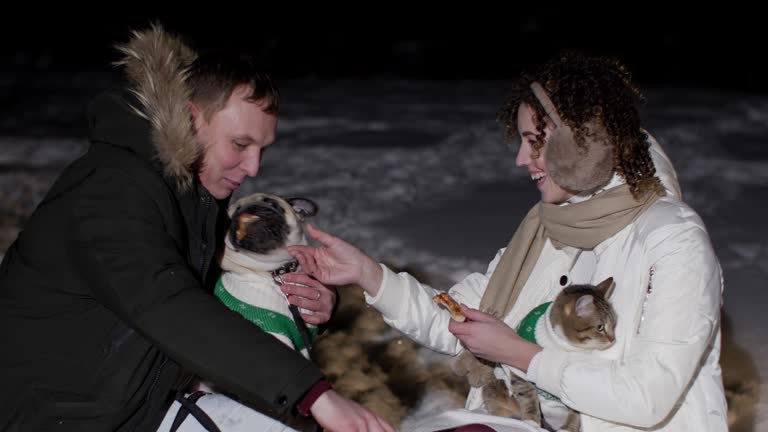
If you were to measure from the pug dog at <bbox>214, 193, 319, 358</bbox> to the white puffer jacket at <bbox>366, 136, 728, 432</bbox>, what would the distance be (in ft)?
2.53

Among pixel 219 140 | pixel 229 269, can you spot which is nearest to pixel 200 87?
pixel 219 140

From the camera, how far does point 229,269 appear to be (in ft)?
8.68

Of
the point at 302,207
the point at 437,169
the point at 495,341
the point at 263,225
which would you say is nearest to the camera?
the point at 495,341

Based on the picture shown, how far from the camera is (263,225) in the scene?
2.59 m

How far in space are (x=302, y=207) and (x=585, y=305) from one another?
3.34 feet

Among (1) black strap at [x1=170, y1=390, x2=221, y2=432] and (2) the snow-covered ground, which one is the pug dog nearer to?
(1) black strap at [x1=170, y1=390, x2=221, y2=432]

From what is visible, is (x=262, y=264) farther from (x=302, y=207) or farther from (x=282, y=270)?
(x=302, y=207)

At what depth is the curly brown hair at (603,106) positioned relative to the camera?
217 centimetres

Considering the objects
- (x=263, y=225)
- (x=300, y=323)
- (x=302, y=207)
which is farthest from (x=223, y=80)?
(x=300, y=323)

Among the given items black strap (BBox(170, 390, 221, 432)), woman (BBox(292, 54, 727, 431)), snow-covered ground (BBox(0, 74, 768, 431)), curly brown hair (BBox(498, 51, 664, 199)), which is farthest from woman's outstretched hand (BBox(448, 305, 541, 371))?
snow-covered ground (BBox(0, 74, 768, 431))

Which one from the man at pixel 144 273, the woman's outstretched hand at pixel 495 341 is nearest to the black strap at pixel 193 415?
the man at pixel 144 273

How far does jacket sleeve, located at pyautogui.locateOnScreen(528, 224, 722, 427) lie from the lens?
2.06 meters

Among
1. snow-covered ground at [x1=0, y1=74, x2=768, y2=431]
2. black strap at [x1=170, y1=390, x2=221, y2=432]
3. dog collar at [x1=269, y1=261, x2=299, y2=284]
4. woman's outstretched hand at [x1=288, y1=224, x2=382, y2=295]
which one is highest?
woman's outstretched hand at [x1=288, y1=224, x2=382, y2=295]

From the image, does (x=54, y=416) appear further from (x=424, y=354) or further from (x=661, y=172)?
(x=424, y=354)
